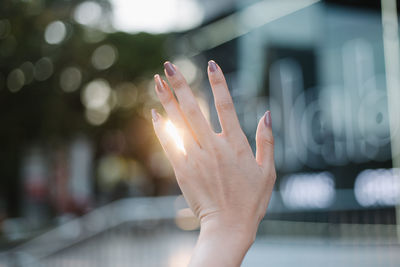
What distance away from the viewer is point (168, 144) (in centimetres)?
151

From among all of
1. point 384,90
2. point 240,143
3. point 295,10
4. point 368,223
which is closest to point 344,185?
point 368,223

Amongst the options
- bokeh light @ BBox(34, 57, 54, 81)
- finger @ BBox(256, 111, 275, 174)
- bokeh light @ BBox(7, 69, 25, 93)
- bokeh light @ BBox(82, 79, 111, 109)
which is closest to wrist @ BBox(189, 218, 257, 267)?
finger @ BBox(256, 111, 275, 174)

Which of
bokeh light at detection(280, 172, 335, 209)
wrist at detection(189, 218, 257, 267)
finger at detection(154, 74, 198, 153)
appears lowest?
bokeh light at detection(280, 172, 335, 209)

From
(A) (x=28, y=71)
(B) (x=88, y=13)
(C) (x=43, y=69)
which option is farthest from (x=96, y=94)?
(A) (x=28, y=71)

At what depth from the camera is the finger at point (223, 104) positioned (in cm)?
144

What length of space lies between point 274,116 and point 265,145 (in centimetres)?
1146

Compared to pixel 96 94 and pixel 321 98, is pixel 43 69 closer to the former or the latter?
pixel 96 94

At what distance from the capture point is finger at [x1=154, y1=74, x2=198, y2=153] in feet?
4.77

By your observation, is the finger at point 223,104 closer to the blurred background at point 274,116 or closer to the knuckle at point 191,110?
the knuckle at point 191,110

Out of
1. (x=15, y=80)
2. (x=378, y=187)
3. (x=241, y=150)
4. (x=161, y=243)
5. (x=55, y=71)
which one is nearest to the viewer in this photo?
(x=241, y=150)

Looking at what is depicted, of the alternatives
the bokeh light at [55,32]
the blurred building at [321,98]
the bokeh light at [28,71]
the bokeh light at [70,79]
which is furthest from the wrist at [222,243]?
the bokeh light at [70,79]

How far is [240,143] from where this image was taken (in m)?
A: 1.43

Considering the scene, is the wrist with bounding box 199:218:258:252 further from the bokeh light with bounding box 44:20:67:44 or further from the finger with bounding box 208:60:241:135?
the bokeh light with bounding box 44:20:67:44

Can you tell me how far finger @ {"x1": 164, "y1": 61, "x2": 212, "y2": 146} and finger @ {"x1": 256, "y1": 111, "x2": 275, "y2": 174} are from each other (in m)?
0.17
